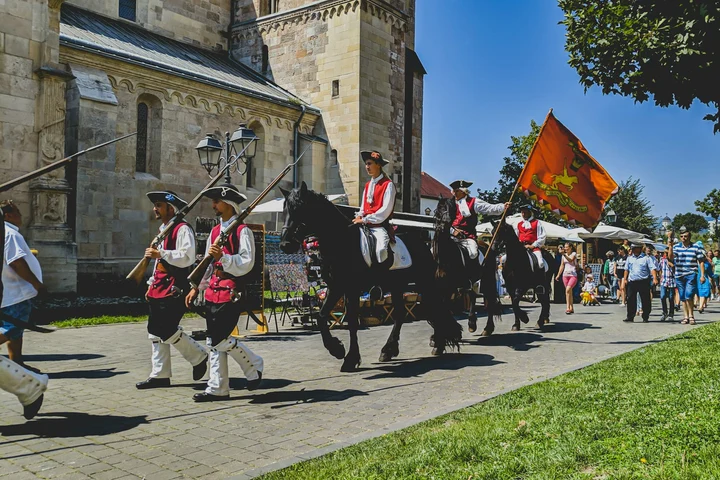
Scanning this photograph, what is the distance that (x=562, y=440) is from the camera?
14.7 ft

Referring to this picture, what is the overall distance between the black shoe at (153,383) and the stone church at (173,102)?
367 inches

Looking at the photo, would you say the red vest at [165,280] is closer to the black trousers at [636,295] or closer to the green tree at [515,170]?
the black trousers at [636,295]

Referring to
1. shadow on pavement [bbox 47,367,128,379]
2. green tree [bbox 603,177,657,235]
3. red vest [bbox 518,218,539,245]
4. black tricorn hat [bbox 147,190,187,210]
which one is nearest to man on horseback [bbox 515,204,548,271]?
red vest [bbox 518,218,539,245]

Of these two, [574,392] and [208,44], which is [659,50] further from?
[208,44]

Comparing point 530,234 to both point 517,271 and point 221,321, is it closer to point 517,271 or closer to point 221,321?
point 517,271

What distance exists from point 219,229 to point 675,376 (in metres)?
5.51

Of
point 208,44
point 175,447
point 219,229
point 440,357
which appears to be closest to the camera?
point 175,447

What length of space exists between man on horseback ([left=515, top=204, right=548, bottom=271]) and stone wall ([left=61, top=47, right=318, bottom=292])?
41.4 ft

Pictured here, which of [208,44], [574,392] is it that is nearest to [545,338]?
[574,392]

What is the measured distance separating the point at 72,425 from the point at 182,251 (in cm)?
209

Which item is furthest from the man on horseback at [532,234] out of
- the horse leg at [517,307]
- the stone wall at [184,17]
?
the stone wall at [184,17]

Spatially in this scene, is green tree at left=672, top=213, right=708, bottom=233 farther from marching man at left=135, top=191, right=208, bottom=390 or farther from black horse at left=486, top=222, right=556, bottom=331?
marching man at left=135, top=191, right=208, bottom=390

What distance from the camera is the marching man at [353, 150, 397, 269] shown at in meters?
8.25

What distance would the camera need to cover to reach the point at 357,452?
14.8 feet
